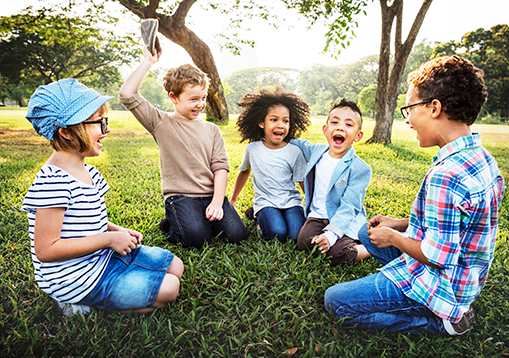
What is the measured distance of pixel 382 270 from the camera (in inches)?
72.9

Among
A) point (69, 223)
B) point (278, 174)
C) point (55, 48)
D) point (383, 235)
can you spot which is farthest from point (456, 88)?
point (55, 48)

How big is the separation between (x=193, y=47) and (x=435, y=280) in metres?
13.6

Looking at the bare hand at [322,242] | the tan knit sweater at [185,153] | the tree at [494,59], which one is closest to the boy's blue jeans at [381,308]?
the bare hand at [322,242]

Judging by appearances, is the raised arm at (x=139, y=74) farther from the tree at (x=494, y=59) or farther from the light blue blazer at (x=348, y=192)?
the tree at (x=494, y=59)

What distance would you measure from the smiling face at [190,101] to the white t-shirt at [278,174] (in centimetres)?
81

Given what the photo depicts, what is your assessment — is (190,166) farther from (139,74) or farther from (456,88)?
(456,88)

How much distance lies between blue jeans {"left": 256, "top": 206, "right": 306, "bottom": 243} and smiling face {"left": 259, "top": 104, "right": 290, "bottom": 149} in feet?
2.41

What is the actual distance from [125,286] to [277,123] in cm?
207

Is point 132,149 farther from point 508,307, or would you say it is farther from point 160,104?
point 160,104

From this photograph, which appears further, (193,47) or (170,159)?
(193,47)

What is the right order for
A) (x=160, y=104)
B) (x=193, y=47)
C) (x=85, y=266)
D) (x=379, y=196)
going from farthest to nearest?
1. (x=160, y=104)
2. (x=193, y=47)
3. (x=379, y=196)
4. (x=85, y=266)

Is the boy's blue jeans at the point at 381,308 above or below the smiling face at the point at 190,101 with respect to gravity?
below

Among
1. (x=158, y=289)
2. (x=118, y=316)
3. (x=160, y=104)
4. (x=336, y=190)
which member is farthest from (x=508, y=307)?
(x=160, y=104)

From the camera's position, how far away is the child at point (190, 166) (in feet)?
8.95
